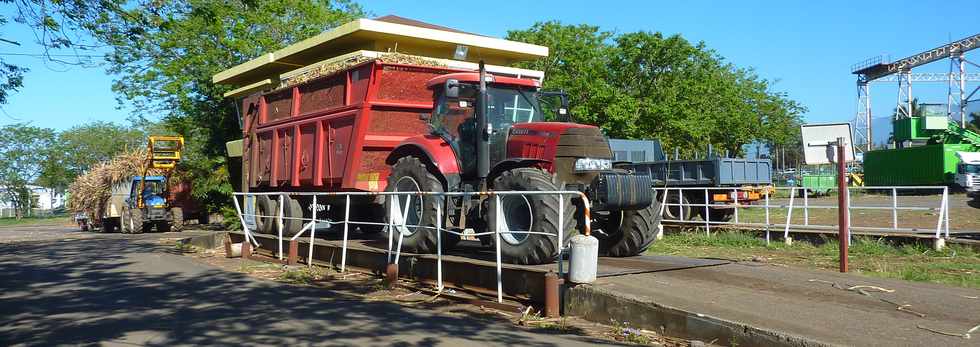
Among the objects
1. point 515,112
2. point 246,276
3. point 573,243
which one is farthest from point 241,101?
point 573,243

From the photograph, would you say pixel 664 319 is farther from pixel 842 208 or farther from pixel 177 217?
pixel 177 217

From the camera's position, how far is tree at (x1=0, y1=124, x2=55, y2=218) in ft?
236

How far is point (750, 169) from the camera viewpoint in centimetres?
2077

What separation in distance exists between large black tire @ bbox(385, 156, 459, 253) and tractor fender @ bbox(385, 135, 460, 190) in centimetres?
13

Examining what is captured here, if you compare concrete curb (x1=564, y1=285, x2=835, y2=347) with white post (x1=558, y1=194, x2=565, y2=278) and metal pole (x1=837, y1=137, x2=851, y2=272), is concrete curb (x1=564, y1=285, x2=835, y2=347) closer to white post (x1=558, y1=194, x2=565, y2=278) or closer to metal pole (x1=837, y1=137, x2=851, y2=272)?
white post (x1=558, y1=194, x2=565, y2=278)

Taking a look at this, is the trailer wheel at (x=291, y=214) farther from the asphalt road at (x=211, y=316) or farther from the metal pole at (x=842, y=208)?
the metal pole at (x=842, y=208)

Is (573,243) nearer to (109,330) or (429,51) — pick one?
(109,330)

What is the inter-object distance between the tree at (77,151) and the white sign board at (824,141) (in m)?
74.3

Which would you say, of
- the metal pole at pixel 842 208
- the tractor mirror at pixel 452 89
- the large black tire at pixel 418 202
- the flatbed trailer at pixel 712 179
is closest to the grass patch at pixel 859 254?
the metal pole at pixel 842 208

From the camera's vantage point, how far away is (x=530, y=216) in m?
8.50

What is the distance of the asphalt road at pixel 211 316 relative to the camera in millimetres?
6387

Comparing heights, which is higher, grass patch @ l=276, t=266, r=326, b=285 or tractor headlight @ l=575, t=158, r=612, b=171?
tractor headlight @ l=575, t=158, r=612, b=171

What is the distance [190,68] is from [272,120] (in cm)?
1422

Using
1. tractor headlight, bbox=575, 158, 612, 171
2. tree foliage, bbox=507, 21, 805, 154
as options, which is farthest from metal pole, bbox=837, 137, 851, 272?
tree foliage, bbox=507, 21, 805, 154
